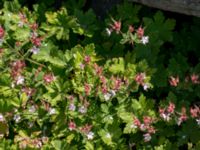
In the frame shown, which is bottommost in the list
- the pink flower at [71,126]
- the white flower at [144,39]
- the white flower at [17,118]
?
the pink flower at [71,126]

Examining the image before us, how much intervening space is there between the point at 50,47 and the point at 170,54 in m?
1.11

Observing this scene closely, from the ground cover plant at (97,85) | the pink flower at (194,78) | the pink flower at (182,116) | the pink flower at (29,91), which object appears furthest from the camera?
the pink flower at (29,91)

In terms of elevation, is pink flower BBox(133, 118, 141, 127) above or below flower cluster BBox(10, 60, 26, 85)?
below

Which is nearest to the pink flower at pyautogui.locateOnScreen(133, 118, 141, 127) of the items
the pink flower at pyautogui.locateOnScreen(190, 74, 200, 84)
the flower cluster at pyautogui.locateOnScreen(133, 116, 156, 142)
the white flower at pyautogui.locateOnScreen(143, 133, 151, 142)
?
the flower cluster at pyautogui.locateOnScreen(133, 116, 156, 142)

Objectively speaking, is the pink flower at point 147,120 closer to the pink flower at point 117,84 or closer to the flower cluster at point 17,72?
the pink flower at point 117,84

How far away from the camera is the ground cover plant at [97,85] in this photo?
12.5 feet

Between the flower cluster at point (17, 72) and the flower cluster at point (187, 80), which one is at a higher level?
the flower cluster at point (17, 72)

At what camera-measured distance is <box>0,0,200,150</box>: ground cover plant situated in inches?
150

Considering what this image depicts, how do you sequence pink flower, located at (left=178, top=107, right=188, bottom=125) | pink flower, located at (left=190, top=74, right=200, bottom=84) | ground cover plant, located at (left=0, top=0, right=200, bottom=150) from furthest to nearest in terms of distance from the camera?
ground cover plant, located at (left=0, top=0, right=200, bottom=150)
pink flower, located at (left=190, top=74, right=200, bottom=84)
pink flower, located at (left=178, top=107, right=188, bottom=125)

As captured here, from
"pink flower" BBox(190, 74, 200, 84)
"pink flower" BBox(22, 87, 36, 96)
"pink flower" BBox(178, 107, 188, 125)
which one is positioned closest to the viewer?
"pink flower" BBox(178, 107, 188, 125)

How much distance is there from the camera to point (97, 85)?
3.85 m

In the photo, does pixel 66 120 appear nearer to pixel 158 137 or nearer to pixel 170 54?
pixel 158 137

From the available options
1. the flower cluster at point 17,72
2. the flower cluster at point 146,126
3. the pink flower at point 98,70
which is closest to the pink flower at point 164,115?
the flower cluster at point 146,126

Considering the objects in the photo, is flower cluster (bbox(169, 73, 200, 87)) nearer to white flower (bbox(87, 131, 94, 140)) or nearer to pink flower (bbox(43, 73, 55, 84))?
white flower (bbox(87, 131, 94, 140))
